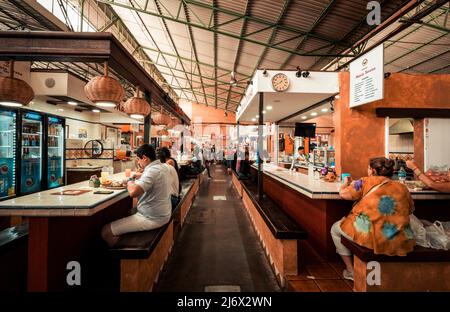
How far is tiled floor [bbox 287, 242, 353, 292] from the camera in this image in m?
2.53

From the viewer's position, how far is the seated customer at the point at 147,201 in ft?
8.57

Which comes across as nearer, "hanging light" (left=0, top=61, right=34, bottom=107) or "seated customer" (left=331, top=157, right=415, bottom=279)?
"seated customer" (left=331, top=157, right=415, bottom=279)

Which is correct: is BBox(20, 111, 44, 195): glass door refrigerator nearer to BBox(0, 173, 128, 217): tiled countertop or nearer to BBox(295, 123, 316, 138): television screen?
BBox(0, 173, 128, 217): tiled countertop

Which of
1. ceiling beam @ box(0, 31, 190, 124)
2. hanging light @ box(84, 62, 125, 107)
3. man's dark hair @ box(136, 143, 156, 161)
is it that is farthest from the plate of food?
ceiling beam @ box(0, 31, 190, 124)

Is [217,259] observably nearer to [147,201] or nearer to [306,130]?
[147,201]

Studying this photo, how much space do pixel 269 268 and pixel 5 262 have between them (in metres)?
2.98

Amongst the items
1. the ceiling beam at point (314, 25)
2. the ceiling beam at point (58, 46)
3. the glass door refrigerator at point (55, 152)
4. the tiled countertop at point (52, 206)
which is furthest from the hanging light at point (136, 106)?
the ceiling beam at point (314, 25)

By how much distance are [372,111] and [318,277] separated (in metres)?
3.28

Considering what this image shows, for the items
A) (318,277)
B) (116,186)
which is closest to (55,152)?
(116,186)

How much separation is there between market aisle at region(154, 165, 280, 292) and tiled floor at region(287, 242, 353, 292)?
34cm

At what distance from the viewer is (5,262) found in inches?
97.3

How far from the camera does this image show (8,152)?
5359 millimetres

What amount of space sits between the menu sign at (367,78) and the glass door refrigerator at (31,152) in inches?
274

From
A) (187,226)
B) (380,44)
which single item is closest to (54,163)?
(187,226)
